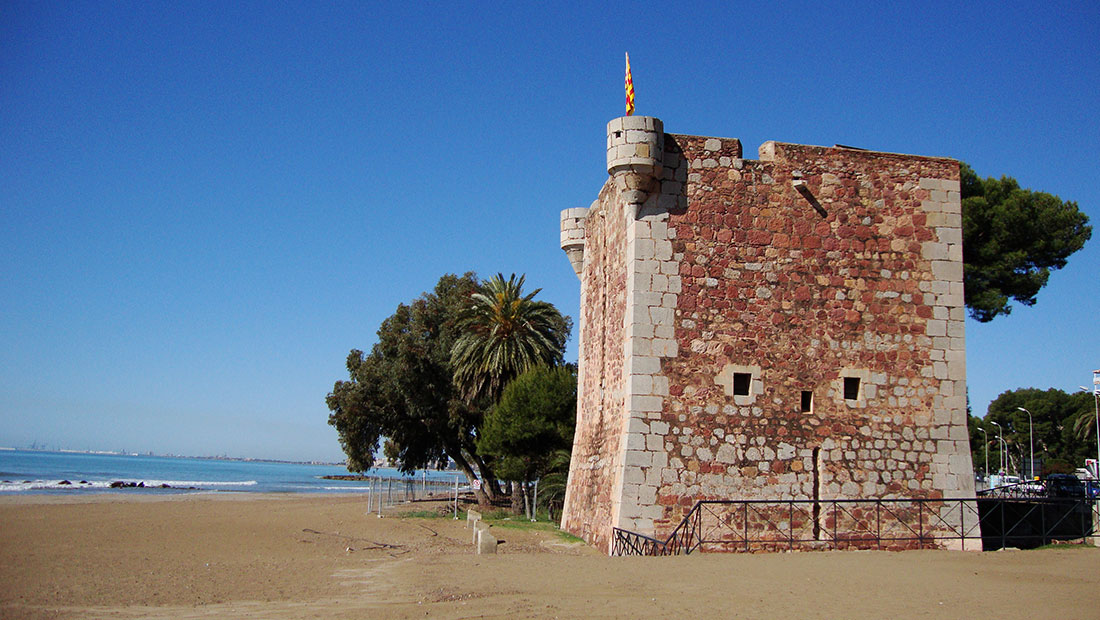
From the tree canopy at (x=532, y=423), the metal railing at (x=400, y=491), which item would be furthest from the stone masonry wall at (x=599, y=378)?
the metal railing at (x=400, y=491)

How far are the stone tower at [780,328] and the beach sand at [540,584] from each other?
1.56 metres

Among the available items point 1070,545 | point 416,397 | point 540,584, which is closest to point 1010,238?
point 1070,545

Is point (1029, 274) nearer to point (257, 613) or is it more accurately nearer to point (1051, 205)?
point (1051, 205)

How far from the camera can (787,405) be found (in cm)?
1294

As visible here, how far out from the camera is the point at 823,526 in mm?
12602

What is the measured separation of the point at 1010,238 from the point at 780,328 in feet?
37.6

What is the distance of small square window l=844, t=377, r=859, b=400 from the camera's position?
43.1 ft

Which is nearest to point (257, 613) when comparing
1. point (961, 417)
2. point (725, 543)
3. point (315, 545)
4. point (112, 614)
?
point (112, 614)

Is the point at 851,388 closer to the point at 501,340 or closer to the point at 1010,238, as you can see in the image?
the point at 1010,238

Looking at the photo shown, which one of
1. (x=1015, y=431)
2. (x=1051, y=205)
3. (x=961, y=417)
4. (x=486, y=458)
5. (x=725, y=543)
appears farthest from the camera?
(x=1015, y=431)

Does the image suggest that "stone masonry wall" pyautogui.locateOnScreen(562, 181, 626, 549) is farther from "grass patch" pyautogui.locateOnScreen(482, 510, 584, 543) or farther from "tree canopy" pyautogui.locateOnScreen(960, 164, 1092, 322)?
"tree canopy" pyautogui.locateOnScreen(960, 164, 1092, 322)

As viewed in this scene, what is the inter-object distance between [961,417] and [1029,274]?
10112mm

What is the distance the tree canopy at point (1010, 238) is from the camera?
20.8m

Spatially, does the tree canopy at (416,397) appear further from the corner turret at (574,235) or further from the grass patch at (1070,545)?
the grass patch at (1070,545)
